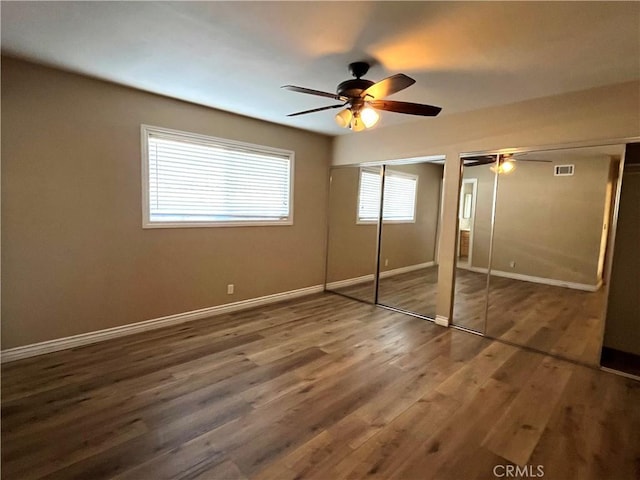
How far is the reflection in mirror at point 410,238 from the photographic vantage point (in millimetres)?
4679

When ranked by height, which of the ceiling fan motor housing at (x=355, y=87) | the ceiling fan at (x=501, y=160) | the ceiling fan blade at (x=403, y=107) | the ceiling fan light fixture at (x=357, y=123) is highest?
the ceiling fan motor housing at (x=355, y=87)

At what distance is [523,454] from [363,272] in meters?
3.59

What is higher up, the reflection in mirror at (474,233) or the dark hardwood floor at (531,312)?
the reflection in mirror at (474,233)

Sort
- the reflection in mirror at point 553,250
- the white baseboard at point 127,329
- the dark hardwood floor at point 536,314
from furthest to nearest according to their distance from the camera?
1. the dark hardwood floor at point 536,314
2. the reflection in mirror at point 553,250
3. the white baseboard at point 127,329

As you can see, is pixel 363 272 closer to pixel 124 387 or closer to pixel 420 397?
pixel 420 397

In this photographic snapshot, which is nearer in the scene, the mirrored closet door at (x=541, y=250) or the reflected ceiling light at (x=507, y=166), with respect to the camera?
the mirrored closet door at (x=541, y=250)

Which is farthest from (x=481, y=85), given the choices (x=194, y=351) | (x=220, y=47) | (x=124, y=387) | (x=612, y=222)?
(x=124, y=387)

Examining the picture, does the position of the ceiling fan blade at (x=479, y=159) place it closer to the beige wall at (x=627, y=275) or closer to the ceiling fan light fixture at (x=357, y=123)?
the beige wall at (x=627, y=275)

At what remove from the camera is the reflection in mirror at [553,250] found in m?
3.17

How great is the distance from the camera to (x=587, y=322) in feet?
11.7

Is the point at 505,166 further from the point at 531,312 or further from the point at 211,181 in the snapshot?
the point at 211,181

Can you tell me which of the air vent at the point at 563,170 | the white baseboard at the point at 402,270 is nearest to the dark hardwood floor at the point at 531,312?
the white baseboard at the point at 402,270

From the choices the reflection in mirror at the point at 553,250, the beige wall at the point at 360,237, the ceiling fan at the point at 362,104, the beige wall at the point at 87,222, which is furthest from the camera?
the beige wall at the point at 360,237

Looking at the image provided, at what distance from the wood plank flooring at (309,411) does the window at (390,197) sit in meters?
2.32
